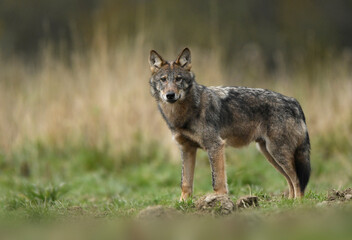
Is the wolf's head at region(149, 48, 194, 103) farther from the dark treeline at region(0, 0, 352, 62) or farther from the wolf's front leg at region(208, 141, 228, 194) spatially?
the dark treeline at region(0, 0, 352, 62)

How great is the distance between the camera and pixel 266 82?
50.2 feet

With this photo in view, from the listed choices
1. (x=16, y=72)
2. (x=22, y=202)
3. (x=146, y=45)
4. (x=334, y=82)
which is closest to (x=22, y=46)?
(x=16, y=72)

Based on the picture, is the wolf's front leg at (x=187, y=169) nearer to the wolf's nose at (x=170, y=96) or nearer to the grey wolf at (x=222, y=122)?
the grey wolf at (x=222, y=122)

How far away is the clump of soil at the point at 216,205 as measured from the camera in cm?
580

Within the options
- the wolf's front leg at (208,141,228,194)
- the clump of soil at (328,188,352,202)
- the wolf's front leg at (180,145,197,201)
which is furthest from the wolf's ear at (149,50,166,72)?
the clump of soil at (328,188,352,202)

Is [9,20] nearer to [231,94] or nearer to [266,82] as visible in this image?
[266,82]

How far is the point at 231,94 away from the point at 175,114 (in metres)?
0.98

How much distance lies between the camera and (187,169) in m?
7.53

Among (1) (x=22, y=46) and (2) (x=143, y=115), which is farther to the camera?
(1) (x=22, y=46)

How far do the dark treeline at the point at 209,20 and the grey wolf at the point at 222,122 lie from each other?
46.0 feet

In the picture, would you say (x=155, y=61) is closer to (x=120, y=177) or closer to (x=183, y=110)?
(x=183, y=110)

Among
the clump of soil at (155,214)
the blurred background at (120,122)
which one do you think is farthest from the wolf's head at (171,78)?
the blurred background at (120,122)

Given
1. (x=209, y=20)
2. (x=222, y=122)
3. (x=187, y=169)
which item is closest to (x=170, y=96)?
(x=222, y=122)

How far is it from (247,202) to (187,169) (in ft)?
5.12
